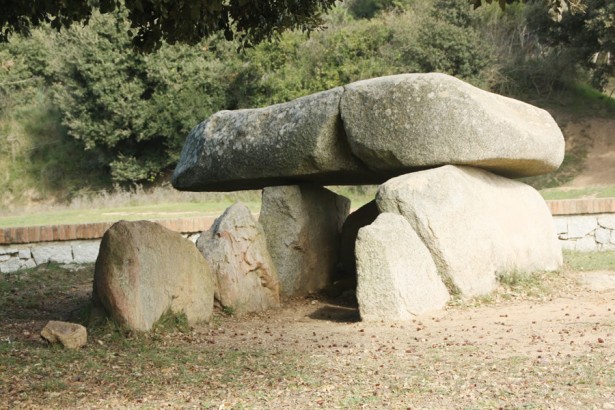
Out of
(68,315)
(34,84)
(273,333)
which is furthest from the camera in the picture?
(34,84)

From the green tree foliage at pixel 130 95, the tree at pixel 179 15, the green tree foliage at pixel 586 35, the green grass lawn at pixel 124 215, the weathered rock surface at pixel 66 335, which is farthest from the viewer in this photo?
the green tree foliage at pixel 130 95

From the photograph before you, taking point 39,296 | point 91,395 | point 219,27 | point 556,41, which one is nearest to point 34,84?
point 556,41

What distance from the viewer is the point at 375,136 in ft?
31.1

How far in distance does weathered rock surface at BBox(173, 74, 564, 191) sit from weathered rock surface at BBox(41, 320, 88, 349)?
3.43 metres

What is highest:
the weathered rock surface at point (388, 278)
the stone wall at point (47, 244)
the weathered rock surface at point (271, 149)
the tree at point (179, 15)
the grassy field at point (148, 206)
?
the tree at point (179, 15)

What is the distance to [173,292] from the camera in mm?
8414

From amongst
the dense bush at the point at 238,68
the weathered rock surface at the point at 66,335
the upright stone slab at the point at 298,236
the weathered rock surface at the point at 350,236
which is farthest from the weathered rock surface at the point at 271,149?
the dense bush at the point at 238,68

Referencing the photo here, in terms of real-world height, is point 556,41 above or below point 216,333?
above

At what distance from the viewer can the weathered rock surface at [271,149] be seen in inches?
389

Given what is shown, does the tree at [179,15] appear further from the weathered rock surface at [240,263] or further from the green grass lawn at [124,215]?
Answer: the green grass lawn at [124,215]

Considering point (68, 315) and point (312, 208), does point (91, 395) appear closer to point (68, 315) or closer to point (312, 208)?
point (68, 315)

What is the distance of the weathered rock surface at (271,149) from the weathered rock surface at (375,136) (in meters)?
0.01

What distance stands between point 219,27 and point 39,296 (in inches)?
164

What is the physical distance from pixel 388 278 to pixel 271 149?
8.45 feet
